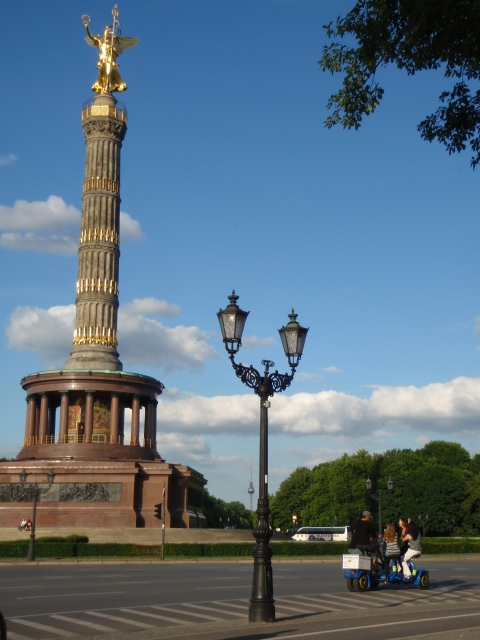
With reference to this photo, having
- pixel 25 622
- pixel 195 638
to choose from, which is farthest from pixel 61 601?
pixel 195 638

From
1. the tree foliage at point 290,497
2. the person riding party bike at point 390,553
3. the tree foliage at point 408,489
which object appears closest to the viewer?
the person riding party bike at point 390,553

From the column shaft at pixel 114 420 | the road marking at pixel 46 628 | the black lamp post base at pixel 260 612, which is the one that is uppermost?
the column shaft at pixel 114 420

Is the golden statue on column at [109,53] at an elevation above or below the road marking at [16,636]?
above

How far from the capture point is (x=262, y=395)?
17.0 m

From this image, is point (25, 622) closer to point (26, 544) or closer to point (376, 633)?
point (376, 633)

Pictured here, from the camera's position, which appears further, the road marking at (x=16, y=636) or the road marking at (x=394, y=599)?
the road marking at (x=394, y=599)

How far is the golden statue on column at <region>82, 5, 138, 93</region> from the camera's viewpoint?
61156mm

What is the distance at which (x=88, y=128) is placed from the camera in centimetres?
5972

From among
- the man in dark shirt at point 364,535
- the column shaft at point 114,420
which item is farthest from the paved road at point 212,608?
the column shaft at point 114,420

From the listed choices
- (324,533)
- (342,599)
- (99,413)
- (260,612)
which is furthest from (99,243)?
(260,612)

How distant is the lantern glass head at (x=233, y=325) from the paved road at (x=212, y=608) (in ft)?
17.3

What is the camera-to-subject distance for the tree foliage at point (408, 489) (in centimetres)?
8788

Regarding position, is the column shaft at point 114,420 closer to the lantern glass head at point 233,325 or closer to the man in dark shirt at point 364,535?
the man in dark shirt at point 364,535

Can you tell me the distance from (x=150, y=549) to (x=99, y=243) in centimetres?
2398
